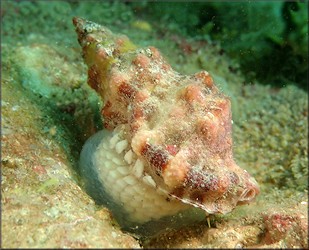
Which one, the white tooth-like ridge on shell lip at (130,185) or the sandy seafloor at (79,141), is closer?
the sandy seafloor at (79,141)

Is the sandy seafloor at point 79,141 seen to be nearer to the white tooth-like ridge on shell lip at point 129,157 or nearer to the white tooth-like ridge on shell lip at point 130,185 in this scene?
the white tooth-like ridge on shell lip at point 130,185

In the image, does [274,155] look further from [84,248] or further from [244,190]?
[84,248]

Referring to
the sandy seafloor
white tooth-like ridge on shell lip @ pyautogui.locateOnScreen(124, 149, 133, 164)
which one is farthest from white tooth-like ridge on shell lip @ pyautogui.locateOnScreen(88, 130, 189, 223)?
the sandy seafloor

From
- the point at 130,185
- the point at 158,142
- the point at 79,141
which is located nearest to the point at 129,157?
the point at 130,185

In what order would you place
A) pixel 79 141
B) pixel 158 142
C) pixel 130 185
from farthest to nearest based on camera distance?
pixel 79 141
pixel 130 185
pixel 158 142

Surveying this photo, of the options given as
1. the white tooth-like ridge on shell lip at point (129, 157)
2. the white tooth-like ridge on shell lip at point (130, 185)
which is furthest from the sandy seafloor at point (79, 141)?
the white tooth-like ridge on shell lip at point (129, 157)

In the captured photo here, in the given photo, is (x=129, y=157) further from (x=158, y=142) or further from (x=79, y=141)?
(x=79, y=141)
